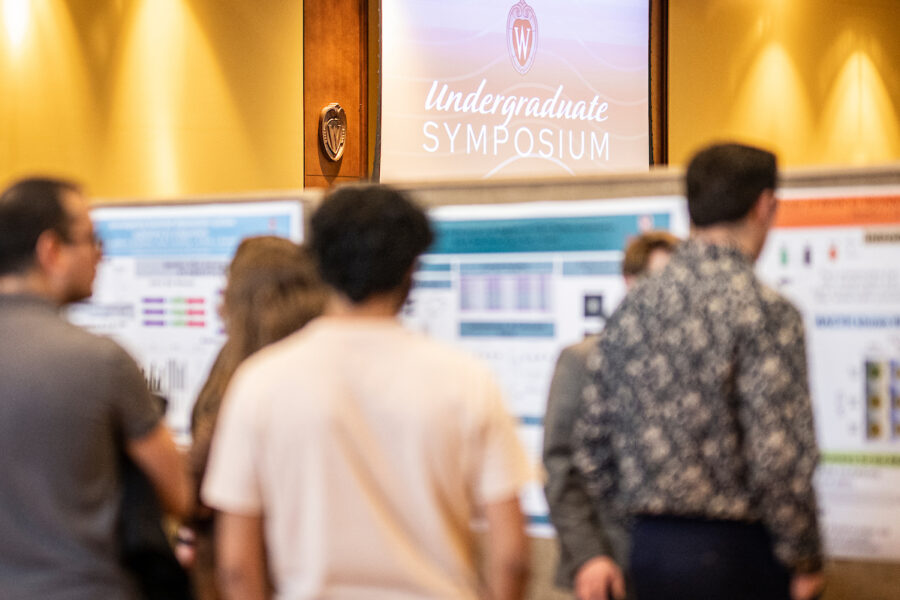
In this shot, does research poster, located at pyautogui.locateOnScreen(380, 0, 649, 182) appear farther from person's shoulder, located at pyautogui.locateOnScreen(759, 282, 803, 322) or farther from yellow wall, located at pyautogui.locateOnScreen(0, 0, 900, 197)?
person's shoulder, located at pyautogui.locateOnScreen(759, 282, 803, 322)

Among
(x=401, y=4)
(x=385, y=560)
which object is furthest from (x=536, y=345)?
(x=401, y=4)

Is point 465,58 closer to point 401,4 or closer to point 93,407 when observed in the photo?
point 401,4

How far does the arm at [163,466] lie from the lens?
5.67ft

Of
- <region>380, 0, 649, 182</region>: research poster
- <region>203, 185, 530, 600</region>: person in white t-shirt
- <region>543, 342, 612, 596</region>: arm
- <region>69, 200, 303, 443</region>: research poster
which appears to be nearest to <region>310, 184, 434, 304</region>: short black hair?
<region>203, 185, 530, 600</region>: person in white t-shirt

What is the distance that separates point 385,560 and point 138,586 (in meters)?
0.61

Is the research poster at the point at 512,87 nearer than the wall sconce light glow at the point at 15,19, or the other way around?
the wall sconce light glow at the point at 15,19

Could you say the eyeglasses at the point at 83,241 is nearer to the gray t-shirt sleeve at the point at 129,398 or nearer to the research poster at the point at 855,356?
the gray t-shirt sleeve at the point at 129,398

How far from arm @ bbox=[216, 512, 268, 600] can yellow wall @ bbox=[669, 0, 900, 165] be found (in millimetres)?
5674

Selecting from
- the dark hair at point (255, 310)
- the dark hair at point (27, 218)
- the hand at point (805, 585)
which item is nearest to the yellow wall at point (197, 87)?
the dark hair at point (255, 310)

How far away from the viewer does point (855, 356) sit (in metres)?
2.19

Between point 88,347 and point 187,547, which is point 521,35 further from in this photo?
point 88,347

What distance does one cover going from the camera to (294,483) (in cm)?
139

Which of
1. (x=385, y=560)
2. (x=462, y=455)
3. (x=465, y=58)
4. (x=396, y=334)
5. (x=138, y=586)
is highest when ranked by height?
(x=465, y=58)

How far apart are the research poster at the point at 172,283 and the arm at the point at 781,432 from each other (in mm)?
1429
